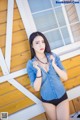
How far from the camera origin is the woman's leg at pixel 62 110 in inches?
105

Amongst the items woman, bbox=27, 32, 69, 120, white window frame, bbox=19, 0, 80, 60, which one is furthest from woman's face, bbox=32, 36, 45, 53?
white window frame, bbox=19, 0, 80, 60

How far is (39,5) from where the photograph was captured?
3268mm

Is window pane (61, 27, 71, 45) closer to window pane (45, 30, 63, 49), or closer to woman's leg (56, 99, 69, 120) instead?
window pane (45, 30, 63, 49)

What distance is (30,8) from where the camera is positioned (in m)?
3.21

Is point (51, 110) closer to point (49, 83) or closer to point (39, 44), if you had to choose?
point (49, 83)

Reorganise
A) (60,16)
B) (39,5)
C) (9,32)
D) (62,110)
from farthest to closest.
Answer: (60,16), (39,5), (9,32), (62,110)

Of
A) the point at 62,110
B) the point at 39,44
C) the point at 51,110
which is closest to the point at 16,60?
the point at 39,44

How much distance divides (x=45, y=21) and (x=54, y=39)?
345 mm

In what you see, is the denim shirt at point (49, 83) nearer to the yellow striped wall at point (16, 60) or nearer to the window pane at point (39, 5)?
the yellow striped wall at point (16, 60)

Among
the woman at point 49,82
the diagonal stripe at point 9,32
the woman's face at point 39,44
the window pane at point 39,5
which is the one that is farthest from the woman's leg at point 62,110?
the window pane at point 39,5

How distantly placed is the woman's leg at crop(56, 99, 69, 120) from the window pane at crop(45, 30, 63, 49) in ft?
3.41

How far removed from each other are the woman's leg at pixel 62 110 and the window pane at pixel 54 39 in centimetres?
104

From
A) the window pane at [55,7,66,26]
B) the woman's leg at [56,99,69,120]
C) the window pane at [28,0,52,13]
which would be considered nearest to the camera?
the woman's leg at [56,99,69,120]

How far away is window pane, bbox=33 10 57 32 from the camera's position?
3257 millimetres
